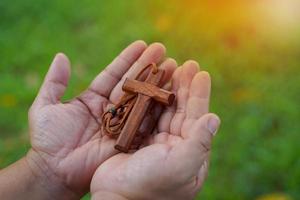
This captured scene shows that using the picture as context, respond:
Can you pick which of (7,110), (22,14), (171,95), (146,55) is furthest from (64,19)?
(171,95)

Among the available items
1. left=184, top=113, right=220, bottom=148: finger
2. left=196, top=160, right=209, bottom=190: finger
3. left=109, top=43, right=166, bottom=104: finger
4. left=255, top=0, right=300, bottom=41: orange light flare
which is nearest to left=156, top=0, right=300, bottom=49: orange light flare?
left=255, top=0, right=300, bottom=41: orange light flare

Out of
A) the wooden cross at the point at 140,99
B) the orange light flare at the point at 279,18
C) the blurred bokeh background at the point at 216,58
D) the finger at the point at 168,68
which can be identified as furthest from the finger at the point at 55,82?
the orange light flare at the point at 279,18

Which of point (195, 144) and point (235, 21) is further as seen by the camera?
point (235, 21)

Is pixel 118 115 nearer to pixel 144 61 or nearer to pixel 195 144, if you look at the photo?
pixel 144 61

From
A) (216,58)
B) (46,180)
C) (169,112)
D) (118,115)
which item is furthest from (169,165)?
(216,58)

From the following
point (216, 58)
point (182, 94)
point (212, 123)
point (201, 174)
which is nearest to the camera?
point (212, 123)

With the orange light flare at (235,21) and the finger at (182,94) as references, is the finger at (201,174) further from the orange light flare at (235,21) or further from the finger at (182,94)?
the orange light flare at (235,21)
